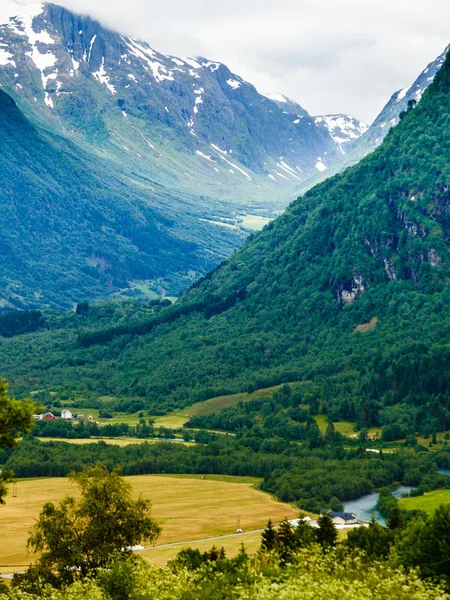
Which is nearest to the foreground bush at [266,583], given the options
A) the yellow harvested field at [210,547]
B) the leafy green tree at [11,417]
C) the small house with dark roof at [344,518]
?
the leafy green tree at [11,417]

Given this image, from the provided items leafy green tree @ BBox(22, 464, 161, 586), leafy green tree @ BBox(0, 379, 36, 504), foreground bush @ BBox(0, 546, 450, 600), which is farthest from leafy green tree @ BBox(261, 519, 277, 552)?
leafy green tree @ BBox(0, 379, 36, 504)

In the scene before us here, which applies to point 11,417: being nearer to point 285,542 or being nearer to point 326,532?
point 285,542

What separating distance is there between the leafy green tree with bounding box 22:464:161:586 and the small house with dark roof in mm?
63909

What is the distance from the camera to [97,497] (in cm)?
12338

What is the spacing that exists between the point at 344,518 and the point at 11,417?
110 m

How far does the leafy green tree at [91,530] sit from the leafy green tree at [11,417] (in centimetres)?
3505

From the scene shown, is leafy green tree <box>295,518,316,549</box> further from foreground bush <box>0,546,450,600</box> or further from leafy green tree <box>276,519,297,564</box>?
foreground bush <box>0,546,450,600</box>

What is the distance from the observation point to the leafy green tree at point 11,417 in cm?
8550

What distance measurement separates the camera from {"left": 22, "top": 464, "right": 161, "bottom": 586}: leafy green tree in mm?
121062

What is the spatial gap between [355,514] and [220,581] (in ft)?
319

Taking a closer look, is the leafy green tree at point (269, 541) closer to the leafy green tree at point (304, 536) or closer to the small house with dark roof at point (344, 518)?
the leafy green tree at point (304, 536)

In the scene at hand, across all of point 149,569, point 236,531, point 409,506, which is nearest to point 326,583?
point 149,569

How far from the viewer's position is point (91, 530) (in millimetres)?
121875

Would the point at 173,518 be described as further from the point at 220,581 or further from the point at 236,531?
the point at 220,581
